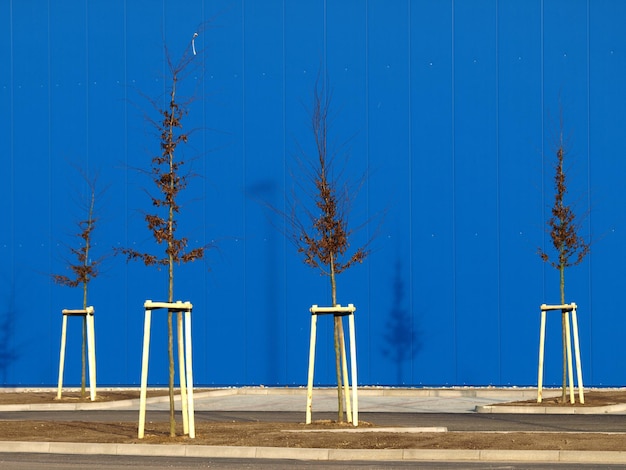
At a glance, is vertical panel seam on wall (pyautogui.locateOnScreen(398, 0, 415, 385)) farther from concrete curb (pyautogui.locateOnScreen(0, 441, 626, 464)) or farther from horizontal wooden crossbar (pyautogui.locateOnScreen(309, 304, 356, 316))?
concrete curb (pyautogui.locateOnScreen(0, 441, 626, 464))

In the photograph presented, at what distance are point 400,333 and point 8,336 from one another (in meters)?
9.32

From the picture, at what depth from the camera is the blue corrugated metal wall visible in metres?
29.2

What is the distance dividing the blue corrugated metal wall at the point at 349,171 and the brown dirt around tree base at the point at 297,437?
35.6ft

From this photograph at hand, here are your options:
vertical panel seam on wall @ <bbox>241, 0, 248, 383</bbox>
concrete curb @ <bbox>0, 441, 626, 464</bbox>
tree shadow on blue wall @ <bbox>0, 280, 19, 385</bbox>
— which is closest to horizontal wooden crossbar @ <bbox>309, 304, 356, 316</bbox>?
concrete curb @ <bbox>0, 441, 626, 464</bbox>

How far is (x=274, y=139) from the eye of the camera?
30.2m

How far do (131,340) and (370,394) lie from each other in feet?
19.7

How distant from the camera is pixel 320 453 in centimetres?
1505

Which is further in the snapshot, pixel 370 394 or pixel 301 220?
pixel 301 220

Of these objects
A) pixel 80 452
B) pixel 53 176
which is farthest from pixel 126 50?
pixel 80 452

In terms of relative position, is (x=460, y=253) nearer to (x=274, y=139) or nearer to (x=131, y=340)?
(x=274, y=139)

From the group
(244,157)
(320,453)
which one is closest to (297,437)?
(320,453)

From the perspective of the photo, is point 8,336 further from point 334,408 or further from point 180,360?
point 180,360

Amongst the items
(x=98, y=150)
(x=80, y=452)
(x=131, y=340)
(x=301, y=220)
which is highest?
(x=98, y=150)

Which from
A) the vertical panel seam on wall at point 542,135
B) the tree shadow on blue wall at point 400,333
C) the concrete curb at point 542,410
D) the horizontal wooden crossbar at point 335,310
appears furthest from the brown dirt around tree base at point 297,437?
Result: the vertical panel seam on wall at point 542,135
